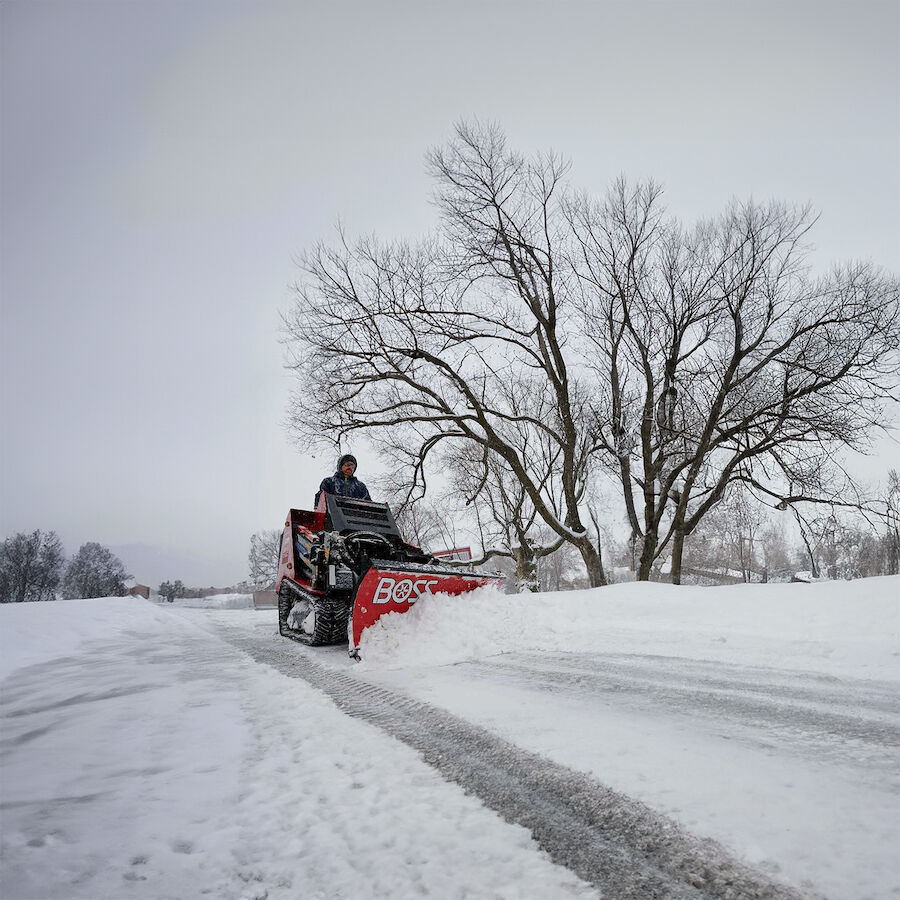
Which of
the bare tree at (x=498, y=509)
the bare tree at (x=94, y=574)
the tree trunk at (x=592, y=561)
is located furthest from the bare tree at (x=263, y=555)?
the tree trunk at (x=592, y=561)

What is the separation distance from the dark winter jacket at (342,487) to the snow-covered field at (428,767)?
11.2 ft

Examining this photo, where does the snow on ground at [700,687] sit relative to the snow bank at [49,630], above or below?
above

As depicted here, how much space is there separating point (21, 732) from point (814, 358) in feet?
49.8

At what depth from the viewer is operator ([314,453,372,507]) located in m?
8.31

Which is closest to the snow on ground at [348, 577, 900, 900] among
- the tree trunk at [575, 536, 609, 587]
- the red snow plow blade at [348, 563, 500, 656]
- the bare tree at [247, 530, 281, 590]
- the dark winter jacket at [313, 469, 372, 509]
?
the red snow plow blade at [348, 563, 500, 656]

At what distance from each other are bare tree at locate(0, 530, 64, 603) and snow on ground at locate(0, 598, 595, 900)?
72180 mm

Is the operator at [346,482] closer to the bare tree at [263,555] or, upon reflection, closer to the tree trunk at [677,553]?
the tree trunk at [677,553]

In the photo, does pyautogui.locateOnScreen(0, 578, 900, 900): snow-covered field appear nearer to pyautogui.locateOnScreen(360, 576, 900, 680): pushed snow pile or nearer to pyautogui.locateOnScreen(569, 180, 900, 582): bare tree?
pyautogui.locateOnScreen(360, 576, 900, 680): pushed snow pile

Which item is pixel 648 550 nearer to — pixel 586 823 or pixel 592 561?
pixel 592 561

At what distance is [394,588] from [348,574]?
3.55 ft

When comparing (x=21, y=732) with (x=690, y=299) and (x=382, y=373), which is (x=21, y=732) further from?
(x=690, y=299)

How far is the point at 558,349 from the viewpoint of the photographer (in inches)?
534

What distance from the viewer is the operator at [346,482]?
8.31 m

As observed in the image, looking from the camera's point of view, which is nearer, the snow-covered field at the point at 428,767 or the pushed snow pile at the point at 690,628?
the snow-covered field at the point at 428,767
